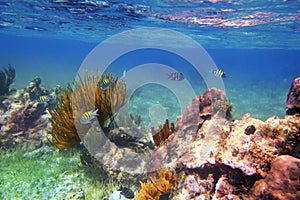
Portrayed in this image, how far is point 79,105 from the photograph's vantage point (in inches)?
294

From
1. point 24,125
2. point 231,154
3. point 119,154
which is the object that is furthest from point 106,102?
point 24,125

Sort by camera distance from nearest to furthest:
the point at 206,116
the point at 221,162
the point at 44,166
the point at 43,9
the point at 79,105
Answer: the point at 221,162 < the point at 206,116 < the point at 79,105 < the point at 44,166 < the point at 43,9

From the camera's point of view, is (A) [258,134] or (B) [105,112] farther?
(B) [105,112]

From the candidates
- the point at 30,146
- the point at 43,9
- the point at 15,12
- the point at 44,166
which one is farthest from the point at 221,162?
the point at 15,12

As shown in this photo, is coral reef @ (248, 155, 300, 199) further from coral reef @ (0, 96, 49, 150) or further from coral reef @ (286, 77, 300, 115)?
coral reef @ (0, 96, 49, 150)

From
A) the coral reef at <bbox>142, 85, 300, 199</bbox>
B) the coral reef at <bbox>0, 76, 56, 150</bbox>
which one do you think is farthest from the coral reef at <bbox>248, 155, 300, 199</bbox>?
the coral reef at <bbox>0, 76, 56, 150</bbox>

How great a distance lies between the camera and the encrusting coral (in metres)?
7.09

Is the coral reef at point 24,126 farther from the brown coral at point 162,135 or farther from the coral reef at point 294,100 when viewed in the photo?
the coral reef at point 294,100

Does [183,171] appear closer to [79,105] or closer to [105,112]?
[105,112]

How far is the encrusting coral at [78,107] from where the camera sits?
279 inches

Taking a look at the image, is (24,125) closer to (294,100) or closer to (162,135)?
(162,135)

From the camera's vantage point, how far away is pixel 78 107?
7.23 metres

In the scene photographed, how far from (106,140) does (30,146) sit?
411 centimetres

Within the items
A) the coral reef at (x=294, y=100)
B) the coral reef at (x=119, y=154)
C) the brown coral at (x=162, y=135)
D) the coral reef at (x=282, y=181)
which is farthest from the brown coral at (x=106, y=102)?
the coral reef at (x=282, y=181)
